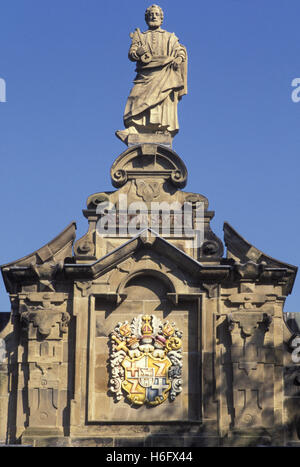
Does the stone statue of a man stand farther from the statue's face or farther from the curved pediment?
the curved pediment

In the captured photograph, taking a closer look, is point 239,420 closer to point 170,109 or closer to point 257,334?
point 257,334

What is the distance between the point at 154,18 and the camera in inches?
1395

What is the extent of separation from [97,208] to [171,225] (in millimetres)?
1710

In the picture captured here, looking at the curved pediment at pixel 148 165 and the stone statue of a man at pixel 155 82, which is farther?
the stone statue of a man at pixel 155 82

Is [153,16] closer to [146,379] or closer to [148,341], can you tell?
[148,341]

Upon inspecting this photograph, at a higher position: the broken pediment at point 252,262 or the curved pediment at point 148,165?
the curved pediment at point 148,165

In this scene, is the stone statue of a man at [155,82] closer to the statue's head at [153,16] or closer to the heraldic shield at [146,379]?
the statue's head at [153,16]

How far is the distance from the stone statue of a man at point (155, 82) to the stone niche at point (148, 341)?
2.60 meters

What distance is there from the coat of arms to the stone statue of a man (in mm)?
4846

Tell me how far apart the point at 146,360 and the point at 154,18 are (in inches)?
340

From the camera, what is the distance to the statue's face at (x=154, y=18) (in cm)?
3538

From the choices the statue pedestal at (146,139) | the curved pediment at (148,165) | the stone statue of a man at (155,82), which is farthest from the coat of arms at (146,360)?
the stone statue of a man at (155,82)

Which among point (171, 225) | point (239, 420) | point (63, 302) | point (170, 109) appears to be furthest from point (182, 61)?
point (239, 420)

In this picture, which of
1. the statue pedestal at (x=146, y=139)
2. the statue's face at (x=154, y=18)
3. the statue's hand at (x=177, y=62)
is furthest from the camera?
the statue's face at (x=154, y=18)
